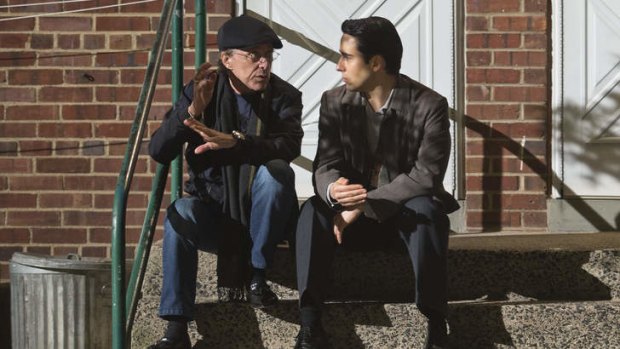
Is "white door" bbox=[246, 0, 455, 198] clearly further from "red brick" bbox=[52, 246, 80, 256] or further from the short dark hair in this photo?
the short dark hair

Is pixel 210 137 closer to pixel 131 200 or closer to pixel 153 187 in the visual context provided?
pixel 153 187

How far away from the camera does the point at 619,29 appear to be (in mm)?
6379

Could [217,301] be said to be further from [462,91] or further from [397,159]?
[462,91]

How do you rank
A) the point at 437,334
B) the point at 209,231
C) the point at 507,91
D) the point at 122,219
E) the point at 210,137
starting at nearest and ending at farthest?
the point at 122,219 < the point at 437,334 < the point at 210,137 < the point at 209,231 < the point at 507,91

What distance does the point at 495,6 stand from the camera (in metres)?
6.30

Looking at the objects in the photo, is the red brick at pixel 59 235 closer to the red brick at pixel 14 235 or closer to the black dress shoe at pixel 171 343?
the red brick at pixel 14 235

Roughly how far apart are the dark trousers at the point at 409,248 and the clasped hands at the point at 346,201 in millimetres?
28

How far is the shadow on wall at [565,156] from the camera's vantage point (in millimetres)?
6309

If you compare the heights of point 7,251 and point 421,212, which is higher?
point 421,212

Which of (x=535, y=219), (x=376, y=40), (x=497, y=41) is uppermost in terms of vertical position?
(x=497, y=41)

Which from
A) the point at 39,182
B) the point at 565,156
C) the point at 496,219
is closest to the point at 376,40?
the point at 496,219

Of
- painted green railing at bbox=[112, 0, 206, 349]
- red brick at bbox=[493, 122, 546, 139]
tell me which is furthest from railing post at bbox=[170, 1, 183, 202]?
red brick at bbox=[493, 122, 546, 139]

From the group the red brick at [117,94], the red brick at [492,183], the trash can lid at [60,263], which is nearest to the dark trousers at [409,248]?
the trash can lid at [60,263]

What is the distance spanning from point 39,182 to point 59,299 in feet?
→ 3.63
